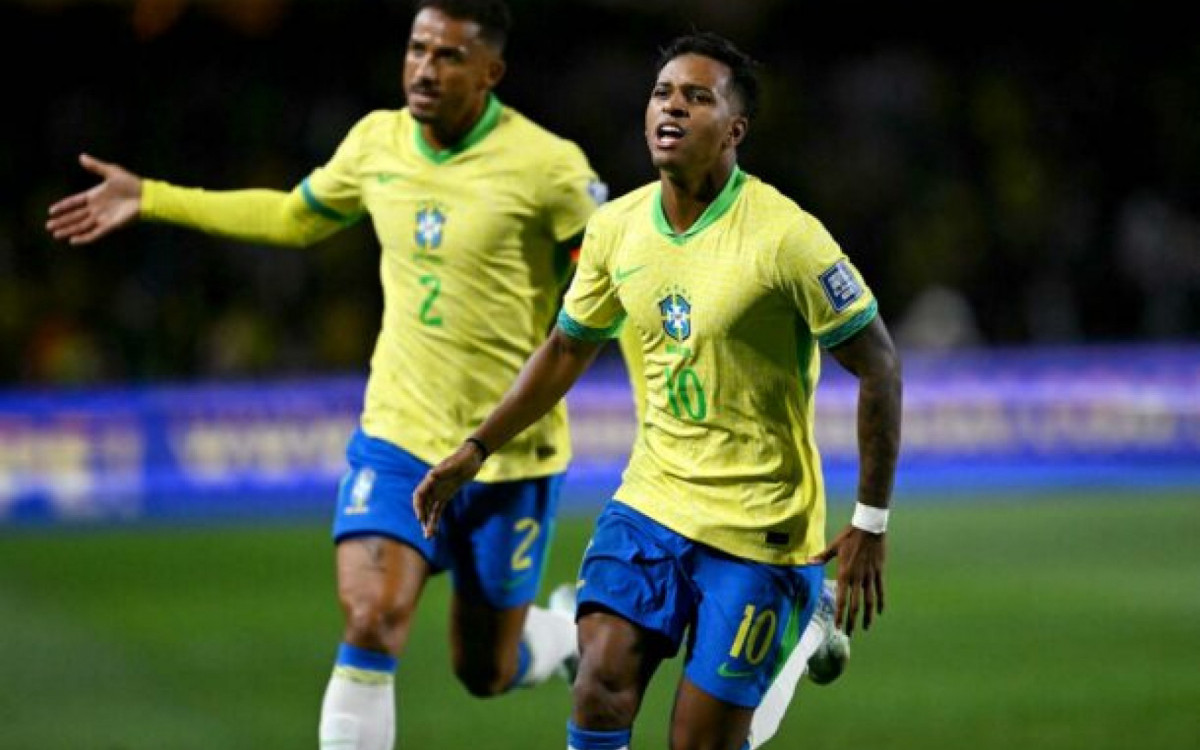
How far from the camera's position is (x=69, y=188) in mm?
18547

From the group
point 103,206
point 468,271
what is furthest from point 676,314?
point 103,206

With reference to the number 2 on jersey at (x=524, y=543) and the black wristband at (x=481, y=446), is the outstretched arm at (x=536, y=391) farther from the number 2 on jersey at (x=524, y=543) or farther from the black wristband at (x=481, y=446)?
the number 2 on jersey at (x=524, y=543)

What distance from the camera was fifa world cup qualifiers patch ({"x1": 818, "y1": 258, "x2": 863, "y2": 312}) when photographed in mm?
5844

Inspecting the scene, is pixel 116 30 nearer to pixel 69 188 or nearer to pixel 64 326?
pixel 69 188

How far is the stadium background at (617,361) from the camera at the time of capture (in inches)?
409

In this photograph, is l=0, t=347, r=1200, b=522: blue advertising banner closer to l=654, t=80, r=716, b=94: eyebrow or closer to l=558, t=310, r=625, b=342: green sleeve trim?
l=558, t=310, r=625, b=342: green sleeve trim

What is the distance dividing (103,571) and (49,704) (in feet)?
13.9

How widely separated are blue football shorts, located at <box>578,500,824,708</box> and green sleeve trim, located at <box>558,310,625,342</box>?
0.59 m

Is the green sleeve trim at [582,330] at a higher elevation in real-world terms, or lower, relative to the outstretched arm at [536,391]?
higher

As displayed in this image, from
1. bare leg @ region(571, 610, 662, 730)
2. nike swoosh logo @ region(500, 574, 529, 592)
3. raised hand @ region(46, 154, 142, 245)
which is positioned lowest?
bare leg @ region(571, 610, 662, 730)

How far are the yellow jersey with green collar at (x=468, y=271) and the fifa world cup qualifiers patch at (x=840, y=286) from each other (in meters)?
1.84

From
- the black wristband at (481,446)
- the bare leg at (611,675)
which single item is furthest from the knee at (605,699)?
the black wristband at (481,446)

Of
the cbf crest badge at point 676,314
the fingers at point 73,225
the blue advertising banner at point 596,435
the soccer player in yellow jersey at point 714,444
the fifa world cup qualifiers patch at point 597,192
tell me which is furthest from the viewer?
the blue advertising banner at point 596,435

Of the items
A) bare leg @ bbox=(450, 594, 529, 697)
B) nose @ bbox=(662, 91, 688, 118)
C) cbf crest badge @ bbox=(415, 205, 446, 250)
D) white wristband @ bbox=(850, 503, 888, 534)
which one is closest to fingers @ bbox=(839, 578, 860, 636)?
white wristband @ bbox=(850, 503, 888, 534)
